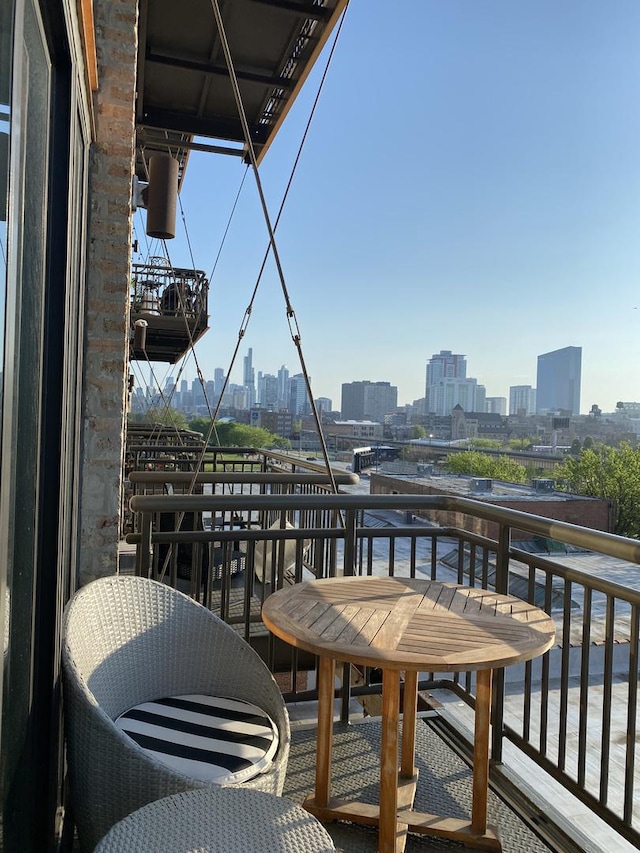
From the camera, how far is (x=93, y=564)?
2270 mm

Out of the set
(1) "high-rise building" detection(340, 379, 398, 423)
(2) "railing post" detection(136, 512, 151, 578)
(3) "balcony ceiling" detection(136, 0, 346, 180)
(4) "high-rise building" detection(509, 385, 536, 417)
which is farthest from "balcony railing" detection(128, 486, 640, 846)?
(4) "high-rise building" detection(509, 385, 536, 417)

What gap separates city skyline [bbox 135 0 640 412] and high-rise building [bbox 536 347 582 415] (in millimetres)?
2014

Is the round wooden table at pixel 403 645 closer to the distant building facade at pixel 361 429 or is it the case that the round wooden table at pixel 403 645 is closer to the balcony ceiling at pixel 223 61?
the balcony ceiling at pixel 223 61

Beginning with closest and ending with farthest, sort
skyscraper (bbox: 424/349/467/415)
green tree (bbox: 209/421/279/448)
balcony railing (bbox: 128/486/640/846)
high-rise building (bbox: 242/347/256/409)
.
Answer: balcony railing (bbox: 128/486/640/846)
high-rise building (bbox: 242/347/256/409)
green tree (bbox: 209/421/279/448)
skyscraper (bbox: 424/349/467/415)

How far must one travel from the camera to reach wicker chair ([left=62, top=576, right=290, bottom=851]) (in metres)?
1.23

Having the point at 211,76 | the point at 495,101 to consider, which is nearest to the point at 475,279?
the point at 495,101

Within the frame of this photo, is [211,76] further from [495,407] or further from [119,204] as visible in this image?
[495,407]

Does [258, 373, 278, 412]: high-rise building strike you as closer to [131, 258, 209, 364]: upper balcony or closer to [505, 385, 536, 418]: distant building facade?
[131, 258, 209, 364]: upper balcony

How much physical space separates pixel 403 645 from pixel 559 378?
312 ft

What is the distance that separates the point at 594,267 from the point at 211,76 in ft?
290

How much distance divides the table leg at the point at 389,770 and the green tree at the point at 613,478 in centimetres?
5086

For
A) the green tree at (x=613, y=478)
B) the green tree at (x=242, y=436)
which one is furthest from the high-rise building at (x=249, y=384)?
the green tree at (x=613, y=478)

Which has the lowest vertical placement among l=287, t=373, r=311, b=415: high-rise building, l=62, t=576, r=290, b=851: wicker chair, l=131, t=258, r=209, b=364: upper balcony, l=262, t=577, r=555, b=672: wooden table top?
l=62, t=576, r=290, b=851: wicker chair

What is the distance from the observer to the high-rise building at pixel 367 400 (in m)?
47.0
